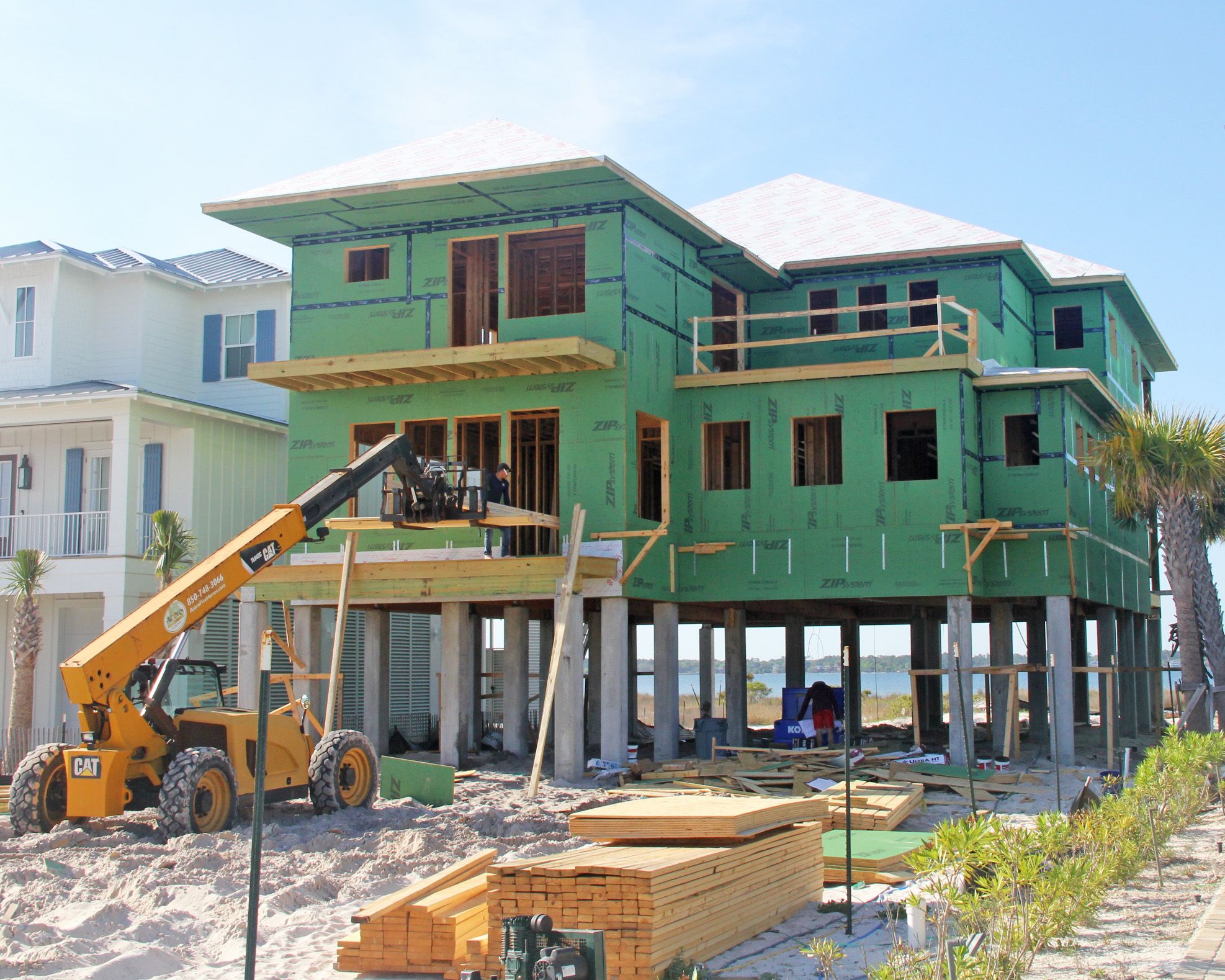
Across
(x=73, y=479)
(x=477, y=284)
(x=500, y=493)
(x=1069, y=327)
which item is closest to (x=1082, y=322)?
(x=1069, y=327)

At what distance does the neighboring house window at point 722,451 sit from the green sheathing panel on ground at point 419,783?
8.65m

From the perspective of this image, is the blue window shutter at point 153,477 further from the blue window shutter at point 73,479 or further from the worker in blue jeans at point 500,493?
the worker in blue jeans at point 500,493

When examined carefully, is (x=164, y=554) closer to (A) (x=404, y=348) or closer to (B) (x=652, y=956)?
(A) (x=404, y=348)

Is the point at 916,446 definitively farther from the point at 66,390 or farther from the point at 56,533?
the point at 56,533

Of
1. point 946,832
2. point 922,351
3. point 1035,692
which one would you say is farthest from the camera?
point 1035,692

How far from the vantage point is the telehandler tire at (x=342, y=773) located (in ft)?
60.5

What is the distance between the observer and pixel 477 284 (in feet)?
89.4

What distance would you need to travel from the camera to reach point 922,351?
30031 mm

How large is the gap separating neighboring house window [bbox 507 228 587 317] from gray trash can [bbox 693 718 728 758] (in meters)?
8.46

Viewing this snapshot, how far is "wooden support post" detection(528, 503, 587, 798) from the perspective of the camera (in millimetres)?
21750

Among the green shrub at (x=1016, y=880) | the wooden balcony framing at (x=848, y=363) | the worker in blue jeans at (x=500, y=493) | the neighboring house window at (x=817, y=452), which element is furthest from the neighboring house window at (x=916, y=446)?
the green shrub at (x=1016, y=880)

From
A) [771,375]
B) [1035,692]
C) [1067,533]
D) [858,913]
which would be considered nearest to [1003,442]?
[1067,533]

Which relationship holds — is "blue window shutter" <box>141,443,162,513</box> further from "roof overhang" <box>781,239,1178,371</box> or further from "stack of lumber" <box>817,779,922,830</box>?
"stack of lumber" <box>817,779,922,830</box>

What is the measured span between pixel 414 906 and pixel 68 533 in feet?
71.2
